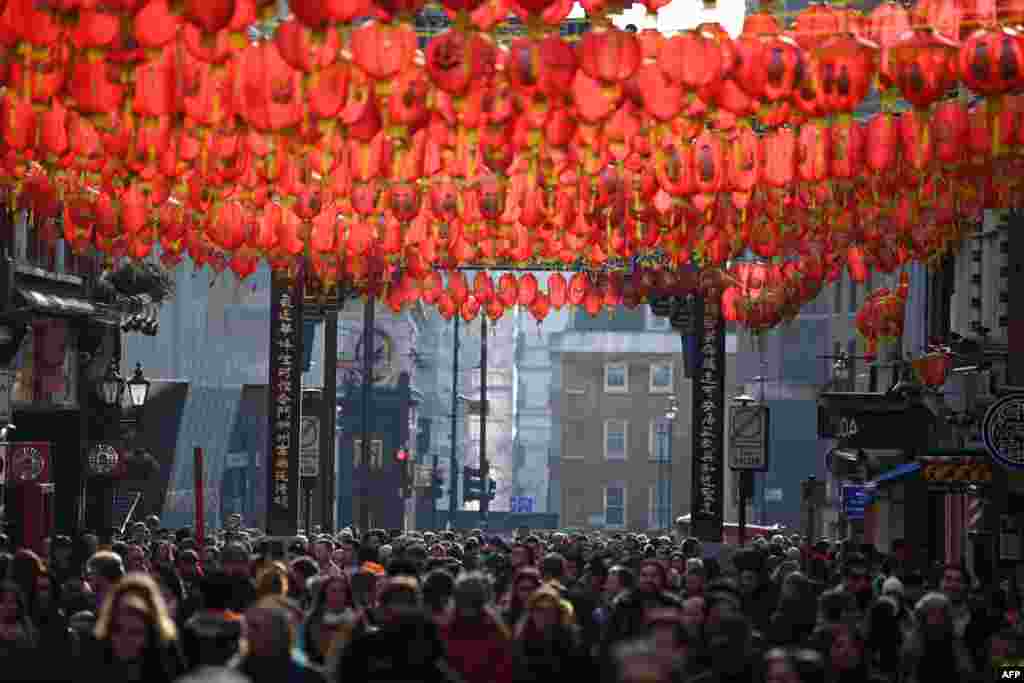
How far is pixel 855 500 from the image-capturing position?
138ft

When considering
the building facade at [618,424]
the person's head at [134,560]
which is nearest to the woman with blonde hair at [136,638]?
the person's head at [134,560]

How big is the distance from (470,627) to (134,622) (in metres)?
2.66

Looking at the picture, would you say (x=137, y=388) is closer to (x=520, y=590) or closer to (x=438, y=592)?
(x=438, y=592)

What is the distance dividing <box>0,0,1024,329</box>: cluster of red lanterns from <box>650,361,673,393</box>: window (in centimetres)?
7733

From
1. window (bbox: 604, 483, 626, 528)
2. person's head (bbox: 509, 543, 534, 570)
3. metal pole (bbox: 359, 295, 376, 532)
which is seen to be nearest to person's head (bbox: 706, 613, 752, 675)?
person's head (bbox: 509, 543, 534, 570)

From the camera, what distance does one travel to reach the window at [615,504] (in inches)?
4296

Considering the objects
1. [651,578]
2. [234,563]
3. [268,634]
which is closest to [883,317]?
[651,578]

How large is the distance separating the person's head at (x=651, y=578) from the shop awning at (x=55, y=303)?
19.1m

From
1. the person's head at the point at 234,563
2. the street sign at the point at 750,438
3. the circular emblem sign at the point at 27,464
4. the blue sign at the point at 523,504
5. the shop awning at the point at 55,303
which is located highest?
the shop awning at the point at 55,303

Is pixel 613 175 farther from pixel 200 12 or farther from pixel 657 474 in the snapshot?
pixel 657 474

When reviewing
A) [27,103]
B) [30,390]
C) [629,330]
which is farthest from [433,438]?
[27,103]

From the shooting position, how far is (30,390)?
40562mm

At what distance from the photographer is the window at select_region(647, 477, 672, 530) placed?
107188 millimetres

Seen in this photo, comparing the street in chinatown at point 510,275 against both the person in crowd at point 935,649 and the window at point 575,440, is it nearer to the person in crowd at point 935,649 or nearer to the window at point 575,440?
the person in crowd at point 935,649
